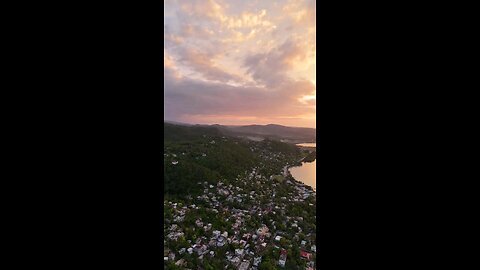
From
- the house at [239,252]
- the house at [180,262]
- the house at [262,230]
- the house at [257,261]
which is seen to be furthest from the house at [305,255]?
the house at [180,262]

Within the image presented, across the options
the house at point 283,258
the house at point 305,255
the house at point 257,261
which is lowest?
the house at point 257,261

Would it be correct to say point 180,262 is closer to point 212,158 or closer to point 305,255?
point 305,255

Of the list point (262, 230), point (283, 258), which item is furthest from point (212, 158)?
point (283, 258)

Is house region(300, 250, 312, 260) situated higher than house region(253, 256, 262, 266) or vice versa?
house region(300, 250, 312, 260)

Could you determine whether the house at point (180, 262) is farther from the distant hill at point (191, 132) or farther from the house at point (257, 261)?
the distant hill at point (191, 132)

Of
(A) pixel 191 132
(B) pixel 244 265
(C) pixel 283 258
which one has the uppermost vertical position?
(A) pixel 191 132

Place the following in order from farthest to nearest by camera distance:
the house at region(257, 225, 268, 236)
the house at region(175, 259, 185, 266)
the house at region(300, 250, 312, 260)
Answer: the house at region(257, 225, 268, 236), the house at region(300, 250, 312, 260), the house at region(175, 259, 185, 266)

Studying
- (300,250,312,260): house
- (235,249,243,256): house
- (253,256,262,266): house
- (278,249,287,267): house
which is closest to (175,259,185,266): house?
(235,249,243,256): house

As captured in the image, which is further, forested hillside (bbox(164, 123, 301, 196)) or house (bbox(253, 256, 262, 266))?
forested hillside (bbox(164, 123, 301, 196))

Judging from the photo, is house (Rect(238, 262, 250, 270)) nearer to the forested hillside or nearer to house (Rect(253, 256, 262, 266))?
house (Rect(253, 256, 262, 266))

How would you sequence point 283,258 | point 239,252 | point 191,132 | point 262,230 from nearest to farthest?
point 283,258 → point 239,252 → point 262,230 → point 191,132
